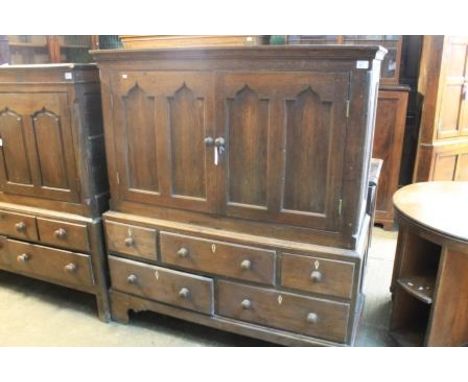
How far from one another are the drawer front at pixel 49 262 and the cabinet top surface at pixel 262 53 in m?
0.99

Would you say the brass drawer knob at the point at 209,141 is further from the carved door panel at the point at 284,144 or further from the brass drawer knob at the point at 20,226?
the brass drawer knob at the point at 20,226

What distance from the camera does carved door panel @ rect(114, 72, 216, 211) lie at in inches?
57.9

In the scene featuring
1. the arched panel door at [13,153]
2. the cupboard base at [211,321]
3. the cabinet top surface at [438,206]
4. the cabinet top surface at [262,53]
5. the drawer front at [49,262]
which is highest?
the cabinet top surface at [262,53]

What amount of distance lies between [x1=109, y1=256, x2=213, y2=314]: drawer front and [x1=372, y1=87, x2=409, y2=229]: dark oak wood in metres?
1.89

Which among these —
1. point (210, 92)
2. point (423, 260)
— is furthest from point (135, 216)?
point (423, 260)

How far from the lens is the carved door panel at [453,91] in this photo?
104 inches

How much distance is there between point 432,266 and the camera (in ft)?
5.73

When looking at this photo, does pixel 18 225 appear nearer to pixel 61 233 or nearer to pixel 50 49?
pixel 61 233

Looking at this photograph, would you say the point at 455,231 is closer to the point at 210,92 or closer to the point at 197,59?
the point at 210,92

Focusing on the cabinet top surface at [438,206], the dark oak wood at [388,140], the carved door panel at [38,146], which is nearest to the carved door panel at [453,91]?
the dark oak wood at [388,140]

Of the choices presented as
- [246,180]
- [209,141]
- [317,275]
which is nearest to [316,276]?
[317,275]

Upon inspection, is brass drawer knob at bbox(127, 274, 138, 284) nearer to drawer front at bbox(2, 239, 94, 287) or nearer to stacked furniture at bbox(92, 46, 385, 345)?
stacked furniture at bbox(92, 46, 385, 345)

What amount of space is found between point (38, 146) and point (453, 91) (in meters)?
2.76

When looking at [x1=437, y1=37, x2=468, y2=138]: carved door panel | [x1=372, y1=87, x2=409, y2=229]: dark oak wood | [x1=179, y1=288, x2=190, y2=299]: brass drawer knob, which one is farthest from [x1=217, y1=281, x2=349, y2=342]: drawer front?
[x1=437, y1=37, x2=468, y2=138]: carved door panel
